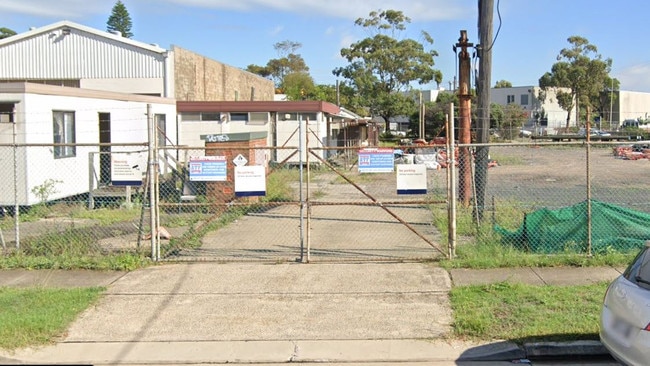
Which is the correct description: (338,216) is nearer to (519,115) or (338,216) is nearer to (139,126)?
(139,126)

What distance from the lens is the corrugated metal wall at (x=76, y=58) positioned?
103 ft

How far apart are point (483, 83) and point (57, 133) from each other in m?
10.8

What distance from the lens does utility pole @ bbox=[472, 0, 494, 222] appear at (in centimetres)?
1302

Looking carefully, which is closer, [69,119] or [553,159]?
[69,119]

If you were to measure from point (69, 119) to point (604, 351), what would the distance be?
15080mm

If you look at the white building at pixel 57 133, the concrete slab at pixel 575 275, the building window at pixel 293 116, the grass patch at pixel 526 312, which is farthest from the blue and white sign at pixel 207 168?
the building window at pixel 293 116

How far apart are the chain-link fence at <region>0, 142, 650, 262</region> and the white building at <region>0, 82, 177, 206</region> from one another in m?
0.06

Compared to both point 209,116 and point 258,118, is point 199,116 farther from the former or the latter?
point 258,118

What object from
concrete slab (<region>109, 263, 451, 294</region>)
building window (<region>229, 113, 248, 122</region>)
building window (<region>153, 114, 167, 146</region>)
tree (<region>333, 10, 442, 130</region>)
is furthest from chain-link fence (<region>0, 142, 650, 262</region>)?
tree (<region>333, 10, 442, 130</region>)

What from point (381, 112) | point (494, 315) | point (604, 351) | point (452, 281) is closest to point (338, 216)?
point (452, 281)

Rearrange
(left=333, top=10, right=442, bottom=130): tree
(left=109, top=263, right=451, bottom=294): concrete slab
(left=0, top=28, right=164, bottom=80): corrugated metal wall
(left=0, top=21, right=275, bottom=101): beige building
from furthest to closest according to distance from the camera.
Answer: (left=333, top=10, right=442, bottom=130): tree < (left=0, top=28, right=164, bottom=80): corrugated metal wall < (left=0, top=21, right=275, bottom=101): beige building < (left=109, top=263, right=451, bottom=294): concrete slab

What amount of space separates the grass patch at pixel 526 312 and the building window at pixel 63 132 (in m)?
12.1

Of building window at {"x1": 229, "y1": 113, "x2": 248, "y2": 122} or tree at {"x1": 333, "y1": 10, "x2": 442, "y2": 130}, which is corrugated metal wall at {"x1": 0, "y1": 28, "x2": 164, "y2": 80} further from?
tree at {"x1": 333, "y1": 10, "x2": 442, "y2": 130}

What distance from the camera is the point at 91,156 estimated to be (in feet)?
56.9
